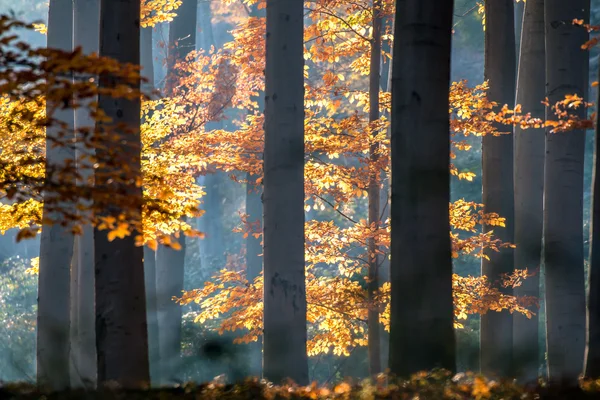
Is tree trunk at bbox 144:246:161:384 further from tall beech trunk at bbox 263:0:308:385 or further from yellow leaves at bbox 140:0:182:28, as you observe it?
tall beech trunk at bbox 263:0:308:385

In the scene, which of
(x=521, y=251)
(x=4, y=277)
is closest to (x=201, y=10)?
(x=4, y=277)

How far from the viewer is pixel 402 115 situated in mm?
6895

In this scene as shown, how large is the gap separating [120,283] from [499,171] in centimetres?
741

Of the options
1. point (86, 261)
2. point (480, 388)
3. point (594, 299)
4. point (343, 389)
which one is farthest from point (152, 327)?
point (480, 388)

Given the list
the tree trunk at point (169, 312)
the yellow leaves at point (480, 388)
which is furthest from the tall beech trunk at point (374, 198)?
the tree trunk at point (169, 312)

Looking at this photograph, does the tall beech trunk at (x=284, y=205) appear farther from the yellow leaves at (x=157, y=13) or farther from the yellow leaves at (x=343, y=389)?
the yellow leaves at (x=157, y=13)

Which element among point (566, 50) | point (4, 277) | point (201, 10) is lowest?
point (4, 277)

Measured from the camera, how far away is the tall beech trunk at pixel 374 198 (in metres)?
12.7

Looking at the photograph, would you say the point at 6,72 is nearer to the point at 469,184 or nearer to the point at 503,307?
A: the point at 503,307

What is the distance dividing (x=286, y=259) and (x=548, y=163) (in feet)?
12.3

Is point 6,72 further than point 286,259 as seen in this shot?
No

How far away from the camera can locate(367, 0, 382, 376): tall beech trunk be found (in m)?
12.7

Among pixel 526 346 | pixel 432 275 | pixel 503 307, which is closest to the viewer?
pixel 432 275

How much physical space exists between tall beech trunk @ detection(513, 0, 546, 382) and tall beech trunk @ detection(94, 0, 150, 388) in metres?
7.31
